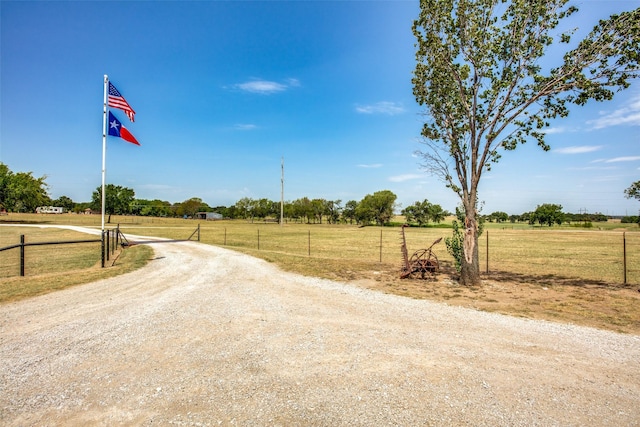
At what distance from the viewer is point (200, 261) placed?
54.5 ft

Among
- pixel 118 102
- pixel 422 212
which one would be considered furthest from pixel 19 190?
pixel 422 212

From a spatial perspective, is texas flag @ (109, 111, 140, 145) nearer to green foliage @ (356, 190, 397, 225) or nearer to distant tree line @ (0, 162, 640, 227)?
distant tree line @ (0, 162, 640, 227)

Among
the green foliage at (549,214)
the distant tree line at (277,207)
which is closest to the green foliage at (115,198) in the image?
the distant tree line at (277,207)

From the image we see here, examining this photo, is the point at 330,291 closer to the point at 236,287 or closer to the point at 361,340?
the point at 236,287

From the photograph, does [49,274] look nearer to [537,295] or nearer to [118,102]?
[118,102]

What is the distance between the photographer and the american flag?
49.2ft

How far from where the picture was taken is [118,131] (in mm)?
15133

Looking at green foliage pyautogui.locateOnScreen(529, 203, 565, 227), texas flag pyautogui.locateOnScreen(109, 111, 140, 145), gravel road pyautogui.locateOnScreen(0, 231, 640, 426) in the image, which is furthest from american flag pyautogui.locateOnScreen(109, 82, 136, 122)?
green foliage pyautogui.locateOnScreen(529, 203, 565, 227)

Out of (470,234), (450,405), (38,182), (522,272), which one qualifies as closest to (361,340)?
(450,405)

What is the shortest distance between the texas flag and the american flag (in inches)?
22.5

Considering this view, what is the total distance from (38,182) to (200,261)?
7476cm

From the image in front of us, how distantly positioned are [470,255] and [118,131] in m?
16.0

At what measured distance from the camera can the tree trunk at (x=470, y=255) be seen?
12.3 m

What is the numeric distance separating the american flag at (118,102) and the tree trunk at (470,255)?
15763 mm
